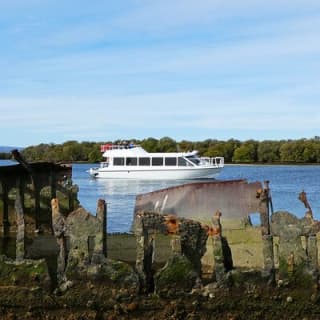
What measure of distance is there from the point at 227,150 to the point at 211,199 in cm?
12669

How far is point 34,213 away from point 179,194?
7870mm

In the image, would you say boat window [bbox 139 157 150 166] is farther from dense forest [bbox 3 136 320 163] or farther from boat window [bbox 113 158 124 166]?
dense forest [bbox 3 136 320 163]

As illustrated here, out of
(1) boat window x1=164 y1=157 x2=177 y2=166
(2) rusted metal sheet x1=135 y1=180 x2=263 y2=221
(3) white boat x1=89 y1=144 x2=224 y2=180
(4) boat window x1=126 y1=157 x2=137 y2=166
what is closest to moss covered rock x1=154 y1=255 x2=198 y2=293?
(2) rusted metal sheet x1=135 y1=180 x2=263 y2=221

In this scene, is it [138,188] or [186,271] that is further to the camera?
[138,188]

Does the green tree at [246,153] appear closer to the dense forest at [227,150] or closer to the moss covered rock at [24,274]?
the dense forest at [227,150]

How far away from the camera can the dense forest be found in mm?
141000

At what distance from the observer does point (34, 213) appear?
27516mm

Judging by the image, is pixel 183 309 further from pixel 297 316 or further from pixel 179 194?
pixel 179 194

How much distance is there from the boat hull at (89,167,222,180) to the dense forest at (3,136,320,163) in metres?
38.4

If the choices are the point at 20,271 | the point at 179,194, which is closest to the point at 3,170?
the point at 179,194

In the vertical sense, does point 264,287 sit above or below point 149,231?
below

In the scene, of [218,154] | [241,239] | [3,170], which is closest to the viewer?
[241,239]

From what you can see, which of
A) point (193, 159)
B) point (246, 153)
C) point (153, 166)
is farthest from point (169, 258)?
point (246, 153)

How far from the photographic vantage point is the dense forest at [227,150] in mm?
141000
